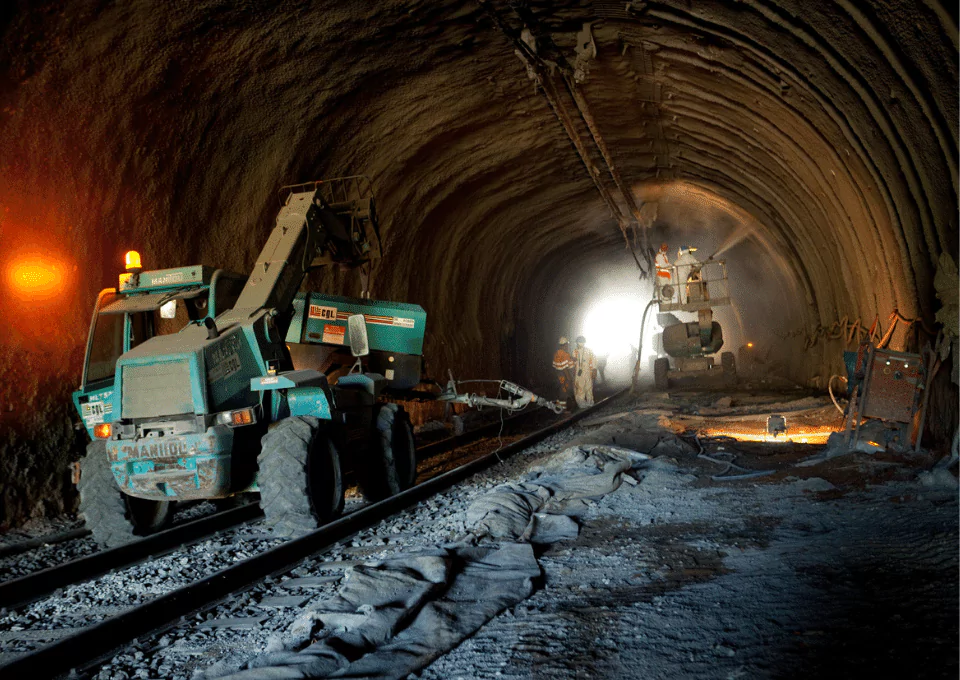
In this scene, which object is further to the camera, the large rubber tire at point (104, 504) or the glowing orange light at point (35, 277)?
the glowing orange light at point (35, 277)

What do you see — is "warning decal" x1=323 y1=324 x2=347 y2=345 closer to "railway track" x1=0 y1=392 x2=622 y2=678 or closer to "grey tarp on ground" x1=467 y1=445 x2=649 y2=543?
"railway track" x1=0 y1=392 x2=622 y2=678

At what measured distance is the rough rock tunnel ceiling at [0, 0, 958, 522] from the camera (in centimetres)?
688

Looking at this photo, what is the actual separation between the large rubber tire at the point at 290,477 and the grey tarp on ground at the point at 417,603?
50.0 inches

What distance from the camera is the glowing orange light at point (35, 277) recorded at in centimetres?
745

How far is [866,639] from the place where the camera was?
3.12 metres

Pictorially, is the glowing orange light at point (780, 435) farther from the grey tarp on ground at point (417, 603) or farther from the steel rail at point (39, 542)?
the steel rail at point (39, 542)

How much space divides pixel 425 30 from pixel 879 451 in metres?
6.87

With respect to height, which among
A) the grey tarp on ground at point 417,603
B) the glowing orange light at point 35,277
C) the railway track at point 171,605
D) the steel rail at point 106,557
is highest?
the glowing orange light at point 35,277

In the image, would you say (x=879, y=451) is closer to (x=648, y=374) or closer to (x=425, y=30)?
(x=425, y=30)

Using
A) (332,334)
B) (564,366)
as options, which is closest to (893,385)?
(332,334)

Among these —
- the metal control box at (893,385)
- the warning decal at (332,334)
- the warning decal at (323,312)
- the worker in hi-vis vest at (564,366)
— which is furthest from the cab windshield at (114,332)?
the worker in hi-vis vest at (564,366)

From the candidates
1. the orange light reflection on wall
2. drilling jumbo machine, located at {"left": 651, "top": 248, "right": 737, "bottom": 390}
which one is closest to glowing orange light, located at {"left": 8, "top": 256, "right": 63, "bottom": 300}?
the orange light reflection on wall

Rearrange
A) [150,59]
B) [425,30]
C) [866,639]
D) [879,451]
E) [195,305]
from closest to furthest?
[866,639] < [195,305] < [879,451] < [150,59] < [425,30]

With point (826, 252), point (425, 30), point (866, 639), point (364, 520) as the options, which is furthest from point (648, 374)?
point (866, 639)
